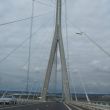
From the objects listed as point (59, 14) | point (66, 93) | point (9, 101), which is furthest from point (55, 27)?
point (9, 101)

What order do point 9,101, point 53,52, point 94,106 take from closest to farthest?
point 94,106
point 9,101
point 53,52

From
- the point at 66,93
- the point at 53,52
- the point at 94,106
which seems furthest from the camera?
the point at 66,93

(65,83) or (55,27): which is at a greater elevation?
(55,27)

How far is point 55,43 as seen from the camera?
68.8 m

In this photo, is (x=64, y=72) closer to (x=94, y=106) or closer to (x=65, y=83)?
(x=65, y=83)

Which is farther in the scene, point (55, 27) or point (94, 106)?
point (55, 27)

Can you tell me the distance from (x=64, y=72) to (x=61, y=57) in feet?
10.1

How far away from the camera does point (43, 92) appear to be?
74.8 m

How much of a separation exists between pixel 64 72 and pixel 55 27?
8.38 metres

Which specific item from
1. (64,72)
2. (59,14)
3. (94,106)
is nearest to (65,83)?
(64,72)

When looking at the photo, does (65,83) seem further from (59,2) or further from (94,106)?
(94,106)

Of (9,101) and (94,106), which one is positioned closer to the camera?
(94,106)

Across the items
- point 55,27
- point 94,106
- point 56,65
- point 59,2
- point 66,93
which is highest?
point 59,2

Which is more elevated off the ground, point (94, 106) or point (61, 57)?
point (61, 57)
